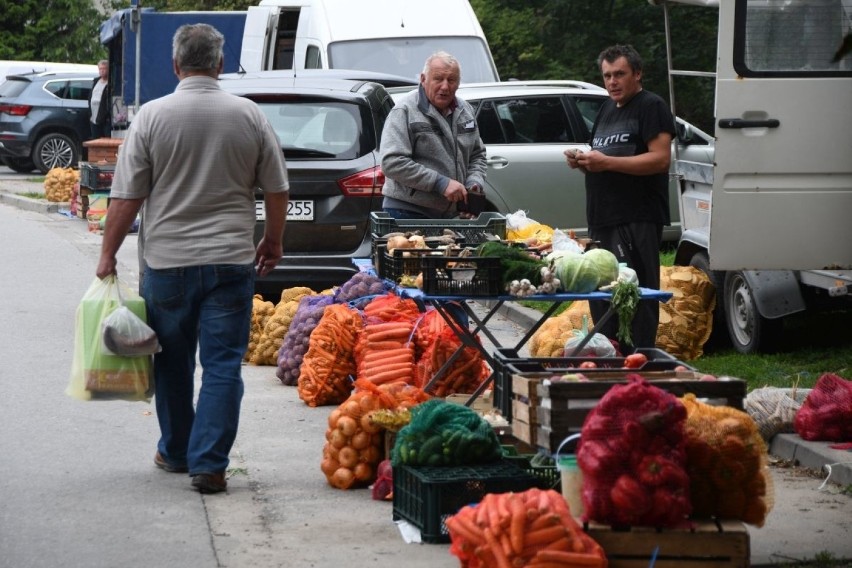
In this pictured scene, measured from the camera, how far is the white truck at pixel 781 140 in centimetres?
764

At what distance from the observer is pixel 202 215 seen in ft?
21.3

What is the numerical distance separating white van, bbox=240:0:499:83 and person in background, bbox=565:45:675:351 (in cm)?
932

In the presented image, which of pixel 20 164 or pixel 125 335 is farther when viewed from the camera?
pixel 20 164

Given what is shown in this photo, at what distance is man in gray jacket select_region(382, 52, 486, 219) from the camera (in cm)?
848

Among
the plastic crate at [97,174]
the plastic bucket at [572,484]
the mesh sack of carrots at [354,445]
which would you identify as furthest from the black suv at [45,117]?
the plastic bucket at [572,484]

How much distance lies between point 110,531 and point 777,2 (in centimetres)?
466

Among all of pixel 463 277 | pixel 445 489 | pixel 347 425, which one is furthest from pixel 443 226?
pixel 445 489

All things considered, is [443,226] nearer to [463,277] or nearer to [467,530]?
[463,277]

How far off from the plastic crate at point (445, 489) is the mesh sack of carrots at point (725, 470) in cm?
96

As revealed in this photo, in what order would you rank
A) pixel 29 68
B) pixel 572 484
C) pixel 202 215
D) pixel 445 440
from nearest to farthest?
pixel 572 484 → pixel 445 440 → pixel 202 215 → pixel 29 68

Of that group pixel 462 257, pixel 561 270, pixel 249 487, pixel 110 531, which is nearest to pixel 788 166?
pixel 561 270

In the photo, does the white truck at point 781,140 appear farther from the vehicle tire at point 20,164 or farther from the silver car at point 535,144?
the vehicle tire at point 20,164

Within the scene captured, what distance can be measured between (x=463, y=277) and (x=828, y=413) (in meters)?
1.92

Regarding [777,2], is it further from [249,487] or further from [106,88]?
[106,88]
